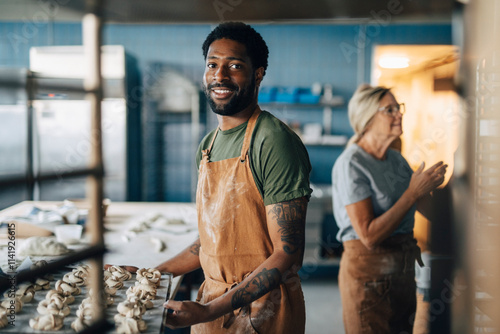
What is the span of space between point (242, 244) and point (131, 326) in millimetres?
436

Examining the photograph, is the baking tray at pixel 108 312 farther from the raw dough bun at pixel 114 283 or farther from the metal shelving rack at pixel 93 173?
the metal shelving rack at pixel 93 173

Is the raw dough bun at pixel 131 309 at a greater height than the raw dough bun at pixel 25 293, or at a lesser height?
lesser

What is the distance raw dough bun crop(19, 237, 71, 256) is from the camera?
5.77ft

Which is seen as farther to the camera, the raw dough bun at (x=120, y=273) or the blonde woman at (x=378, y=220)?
the blonde woman at (x=378, y=220)

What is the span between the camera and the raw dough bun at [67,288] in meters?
1.30

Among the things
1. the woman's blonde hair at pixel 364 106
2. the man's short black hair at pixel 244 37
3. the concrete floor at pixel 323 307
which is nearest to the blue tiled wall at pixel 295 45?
the concrete floor at pixel 323 307

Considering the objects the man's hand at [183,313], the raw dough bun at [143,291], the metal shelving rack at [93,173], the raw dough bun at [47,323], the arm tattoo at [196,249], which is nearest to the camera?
the metal shelving rack at [93,173]

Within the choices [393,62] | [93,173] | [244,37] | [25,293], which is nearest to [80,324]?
[25,293]

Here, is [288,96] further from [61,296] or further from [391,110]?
[61,296]

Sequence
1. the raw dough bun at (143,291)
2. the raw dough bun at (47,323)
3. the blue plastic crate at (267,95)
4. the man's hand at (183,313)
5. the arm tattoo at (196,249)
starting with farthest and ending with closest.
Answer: the blue plastic crate at (267,95) < the arm tattoo at (196,249) < the raw dough bun at (143,291) < the man's hand at (183,313) < the raw dough bun at (47,323)

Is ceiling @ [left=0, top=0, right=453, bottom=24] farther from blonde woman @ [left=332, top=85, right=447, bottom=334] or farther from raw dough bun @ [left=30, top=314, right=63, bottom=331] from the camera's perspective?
raw dough bun @ [left=30, top=314, right=63, bottom=331]

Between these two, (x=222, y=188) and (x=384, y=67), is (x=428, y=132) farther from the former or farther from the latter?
(x=222, y=188)

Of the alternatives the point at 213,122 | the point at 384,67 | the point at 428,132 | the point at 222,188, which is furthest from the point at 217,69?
the point at 384,67

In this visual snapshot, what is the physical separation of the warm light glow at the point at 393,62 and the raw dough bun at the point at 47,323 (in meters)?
4.17
